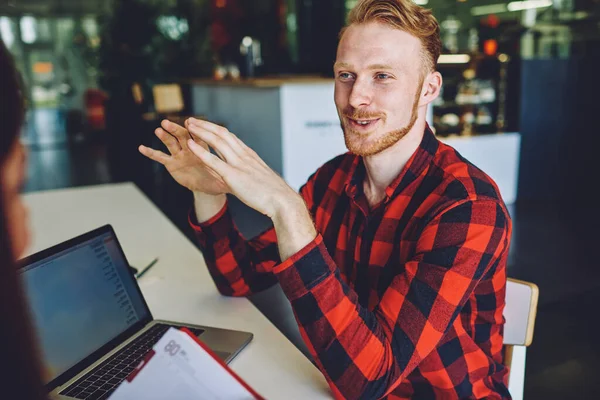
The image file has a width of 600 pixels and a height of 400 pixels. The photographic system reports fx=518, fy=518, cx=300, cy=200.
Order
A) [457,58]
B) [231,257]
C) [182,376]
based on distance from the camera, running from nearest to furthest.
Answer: [182,376]
[231,257]
[457,58]

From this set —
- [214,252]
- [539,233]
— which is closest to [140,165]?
[539,233]

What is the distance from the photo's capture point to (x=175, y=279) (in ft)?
4.60

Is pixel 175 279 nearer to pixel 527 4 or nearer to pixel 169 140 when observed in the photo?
pixel 169 140

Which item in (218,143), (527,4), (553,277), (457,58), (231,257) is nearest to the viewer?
(218,143)

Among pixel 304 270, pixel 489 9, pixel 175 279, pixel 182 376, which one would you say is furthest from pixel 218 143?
pixel 489 9

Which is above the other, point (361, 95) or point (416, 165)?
point (361, 95)

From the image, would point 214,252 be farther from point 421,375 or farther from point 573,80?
point 573,80

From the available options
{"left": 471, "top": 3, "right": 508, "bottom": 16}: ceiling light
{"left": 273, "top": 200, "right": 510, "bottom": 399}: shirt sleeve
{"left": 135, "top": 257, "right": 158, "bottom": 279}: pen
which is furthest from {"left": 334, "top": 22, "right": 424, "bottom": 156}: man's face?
{"left": 471, "top": 3, "right": 508, "bottom": 16}: ceiling light

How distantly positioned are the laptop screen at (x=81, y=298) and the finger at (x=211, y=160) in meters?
0.34

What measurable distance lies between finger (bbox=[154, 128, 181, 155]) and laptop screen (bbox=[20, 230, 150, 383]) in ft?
0.68

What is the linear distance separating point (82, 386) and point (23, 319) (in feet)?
2.37

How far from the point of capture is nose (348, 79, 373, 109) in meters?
1.07

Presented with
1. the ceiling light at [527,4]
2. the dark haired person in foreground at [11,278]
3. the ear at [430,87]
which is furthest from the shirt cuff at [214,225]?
the ceiling light at [527,4]

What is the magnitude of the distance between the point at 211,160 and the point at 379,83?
449 mm
